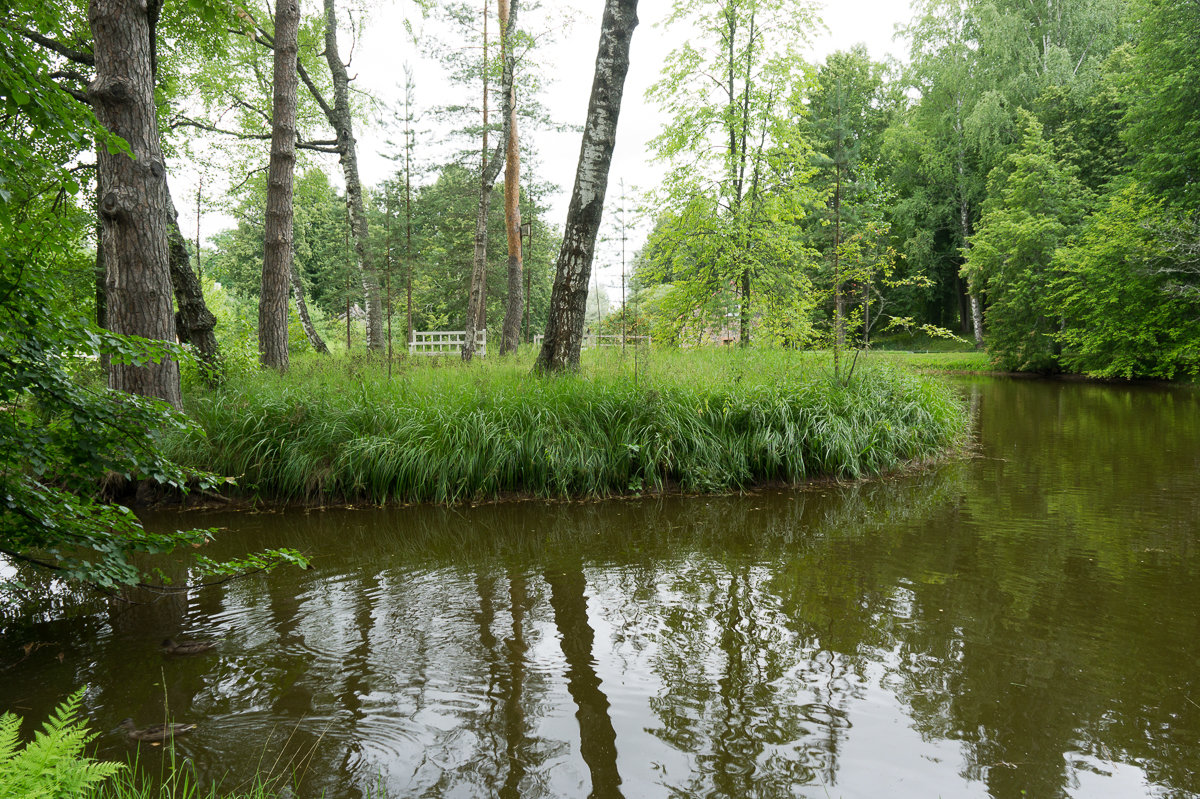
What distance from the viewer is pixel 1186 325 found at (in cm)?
1515

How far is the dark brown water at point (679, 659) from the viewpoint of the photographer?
2.16 meters

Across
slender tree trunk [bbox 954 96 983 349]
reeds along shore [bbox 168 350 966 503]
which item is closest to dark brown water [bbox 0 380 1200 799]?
reeds along shore [bbox 168 350 966 503]

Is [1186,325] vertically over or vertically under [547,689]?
over

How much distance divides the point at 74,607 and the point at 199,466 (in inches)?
95.0

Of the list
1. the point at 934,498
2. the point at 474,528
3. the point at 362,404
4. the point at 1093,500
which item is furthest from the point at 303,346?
the point at 1093,500

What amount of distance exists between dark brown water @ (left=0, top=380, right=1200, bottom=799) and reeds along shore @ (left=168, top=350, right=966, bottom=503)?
2.24 feet

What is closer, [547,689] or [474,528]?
[547,689]

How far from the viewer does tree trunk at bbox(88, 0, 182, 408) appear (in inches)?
179

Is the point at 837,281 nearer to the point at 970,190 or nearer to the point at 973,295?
the point at 973,295

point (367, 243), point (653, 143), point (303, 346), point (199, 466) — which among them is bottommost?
point (199, 466)

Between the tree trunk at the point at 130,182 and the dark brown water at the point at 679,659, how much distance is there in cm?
197

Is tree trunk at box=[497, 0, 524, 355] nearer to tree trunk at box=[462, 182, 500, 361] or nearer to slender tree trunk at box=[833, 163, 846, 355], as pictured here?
tree trunk at box=[462, 182, 500, 361]

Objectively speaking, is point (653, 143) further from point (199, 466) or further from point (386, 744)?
point (386, 744)

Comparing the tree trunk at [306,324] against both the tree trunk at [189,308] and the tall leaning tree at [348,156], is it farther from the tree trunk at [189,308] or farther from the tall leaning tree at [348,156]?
the tree trunk at [189,308]
